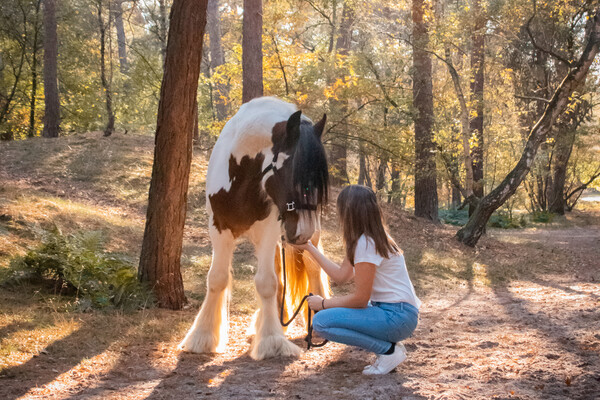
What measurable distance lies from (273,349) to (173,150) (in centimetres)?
222

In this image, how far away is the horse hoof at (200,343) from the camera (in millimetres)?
4262

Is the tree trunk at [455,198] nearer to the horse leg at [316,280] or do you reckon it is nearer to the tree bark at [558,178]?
the tree bark at [558,178]

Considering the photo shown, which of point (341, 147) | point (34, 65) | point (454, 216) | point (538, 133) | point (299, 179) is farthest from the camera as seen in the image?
point (454, 216)

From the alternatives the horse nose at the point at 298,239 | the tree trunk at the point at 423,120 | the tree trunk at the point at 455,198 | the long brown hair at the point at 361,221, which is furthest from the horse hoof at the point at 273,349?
the tree trunk at the point at 455,198

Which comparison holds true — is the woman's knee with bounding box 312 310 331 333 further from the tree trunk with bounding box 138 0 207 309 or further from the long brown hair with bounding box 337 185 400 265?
the tree trunk with bounding box 138 0 207 309

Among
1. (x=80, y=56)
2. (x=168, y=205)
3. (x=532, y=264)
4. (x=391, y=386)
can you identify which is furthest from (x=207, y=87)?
(x=391, y=386)

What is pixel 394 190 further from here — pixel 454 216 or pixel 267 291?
pixel 267 291

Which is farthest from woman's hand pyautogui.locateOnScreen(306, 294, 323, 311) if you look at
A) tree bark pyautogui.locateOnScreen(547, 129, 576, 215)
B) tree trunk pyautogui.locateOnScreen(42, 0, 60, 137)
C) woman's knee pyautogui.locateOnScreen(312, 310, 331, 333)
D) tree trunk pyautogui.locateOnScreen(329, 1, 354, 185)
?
tree bark pyautogui.locateOnScreen(547, 129, 576, 215)

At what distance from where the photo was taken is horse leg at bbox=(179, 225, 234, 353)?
435 cm

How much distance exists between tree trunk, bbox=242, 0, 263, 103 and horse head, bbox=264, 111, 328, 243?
6087 millimetres

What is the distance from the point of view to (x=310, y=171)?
12.1 feet

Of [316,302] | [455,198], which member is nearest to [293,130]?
[316,302]

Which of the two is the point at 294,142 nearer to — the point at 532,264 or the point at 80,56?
the point at 532,264

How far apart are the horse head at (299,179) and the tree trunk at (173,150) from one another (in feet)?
4.63
